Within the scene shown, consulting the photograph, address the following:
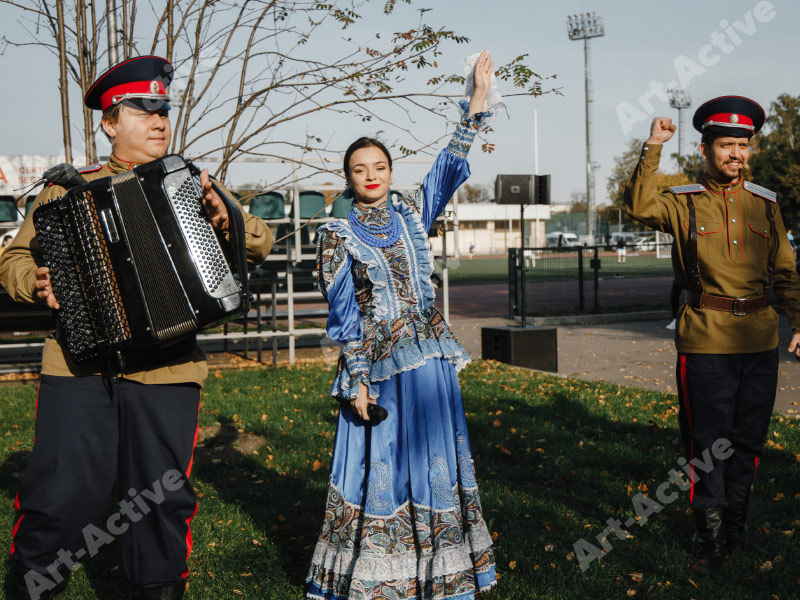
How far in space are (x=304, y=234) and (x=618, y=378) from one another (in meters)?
5.11

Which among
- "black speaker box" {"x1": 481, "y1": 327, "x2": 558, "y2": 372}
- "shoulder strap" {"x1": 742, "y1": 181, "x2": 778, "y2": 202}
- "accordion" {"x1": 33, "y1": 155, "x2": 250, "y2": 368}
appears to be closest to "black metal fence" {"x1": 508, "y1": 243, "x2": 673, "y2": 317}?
"black speaker box" {"x1": 481, "y1": 327, "x2": 558, "y2": 372}

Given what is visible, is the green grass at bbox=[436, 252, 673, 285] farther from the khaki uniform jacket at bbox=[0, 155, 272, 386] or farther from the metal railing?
the khaki uniform jacket at bbox=[0, 155, 272, 386]

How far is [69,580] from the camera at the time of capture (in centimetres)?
406

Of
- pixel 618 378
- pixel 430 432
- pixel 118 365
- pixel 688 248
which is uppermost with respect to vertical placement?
pixel 688 248

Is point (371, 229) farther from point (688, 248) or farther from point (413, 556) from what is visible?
point (688, 248)

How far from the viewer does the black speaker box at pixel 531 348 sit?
34.7 ft

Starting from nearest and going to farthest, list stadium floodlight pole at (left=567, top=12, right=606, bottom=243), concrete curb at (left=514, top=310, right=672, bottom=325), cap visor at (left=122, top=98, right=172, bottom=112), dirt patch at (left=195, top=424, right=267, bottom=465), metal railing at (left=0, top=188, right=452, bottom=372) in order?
cap visor at (left=122, top=98, right=172, bottom=112) < dirt patch at (left=195, top=424, right=267, bottom=465) < metal railing at (left=0, top=188, right=452, bottom=372) < concrete curb at (left=514, top=310, right=672, bottom=325) < stadium floodlight pole at (left=567, top=12, right=606, bottom=243)

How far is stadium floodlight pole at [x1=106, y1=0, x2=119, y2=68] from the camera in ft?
21.8

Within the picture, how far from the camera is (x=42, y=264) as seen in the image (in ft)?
10.5

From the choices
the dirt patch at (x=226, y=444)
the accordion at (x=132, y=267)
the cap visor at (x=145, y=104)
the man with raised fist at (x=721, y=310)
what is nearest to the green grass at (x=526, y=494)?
the dirt patch at (x=226, y=444)

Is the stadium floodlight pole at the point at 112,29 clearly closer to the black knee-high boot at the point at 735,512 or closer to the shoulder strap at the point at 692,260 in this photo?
the shoulder strap at the point at 692,260

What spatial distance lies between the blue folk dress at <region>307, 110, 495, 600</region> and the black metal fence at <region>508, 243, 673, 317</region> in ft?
42.2

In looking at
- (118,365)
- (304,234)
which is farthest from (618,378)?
(118,365)

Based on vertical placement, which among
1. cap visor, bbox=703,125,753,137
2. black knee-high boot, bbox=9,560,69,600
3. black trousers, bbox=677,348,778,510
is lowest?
black knee-high boot, bbox=9,560,69,600
